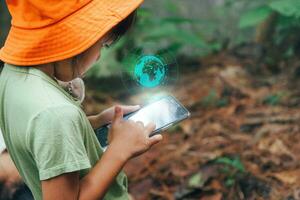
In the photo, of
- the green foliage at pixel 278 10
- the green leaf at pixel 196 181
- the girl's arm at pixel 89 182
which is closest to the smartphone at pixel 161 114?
the girl's arm at pixel 89 182

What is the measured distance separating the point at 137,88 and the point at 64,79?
0.44 metres

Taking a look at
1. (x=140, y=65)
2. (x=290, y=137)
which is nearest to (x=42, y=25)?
(x=140, y=65)

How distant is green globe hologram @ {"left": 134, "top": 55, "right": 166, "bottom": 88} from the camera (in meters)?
1.92

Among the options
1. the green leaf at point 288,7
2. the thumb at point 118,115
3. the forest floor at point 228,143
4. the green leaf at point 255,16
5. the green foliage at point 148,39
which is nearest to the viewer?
the thumb at point 118,115

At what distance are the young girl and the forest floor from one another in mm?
546

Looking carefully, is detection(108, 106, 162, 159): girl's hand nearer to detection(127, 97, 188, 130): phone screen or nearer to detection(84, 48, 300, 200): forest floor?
detection(127, 97, 188, 130): phone screen

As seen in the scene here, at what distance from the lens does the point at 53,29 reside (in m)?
1.48

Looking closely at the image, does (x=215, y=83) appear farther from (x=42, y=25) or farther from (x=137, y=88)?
(x=42, y=25)

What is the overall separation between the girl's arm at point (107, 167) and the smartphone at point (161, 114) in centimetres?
13

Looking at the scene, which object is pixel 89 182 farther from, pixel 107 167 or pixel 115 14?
pixel 115 14

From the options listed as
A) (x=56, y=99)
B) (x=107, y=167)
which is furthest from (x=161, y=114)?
(x=56, y=99)

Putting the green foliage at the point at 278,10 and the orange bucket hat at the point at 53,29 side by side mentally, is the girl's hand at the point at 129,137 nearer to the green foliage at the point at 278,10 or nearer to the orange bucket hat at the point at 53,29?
the orange bucket hat at the point at 53,29

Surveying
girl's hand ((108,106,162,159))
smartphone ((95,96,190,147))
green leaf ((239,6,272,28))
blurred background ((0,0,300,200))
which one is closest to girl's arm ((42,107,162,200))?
girl's hand ((108,106,162,159))

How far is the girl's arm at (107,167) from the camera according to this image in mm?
1442
